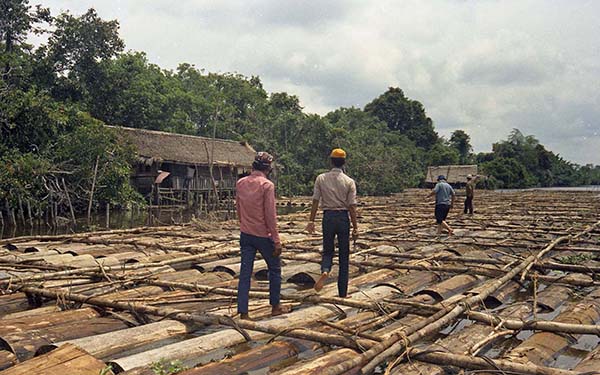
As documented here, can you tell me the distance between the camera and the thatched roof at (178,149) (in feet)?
89.9

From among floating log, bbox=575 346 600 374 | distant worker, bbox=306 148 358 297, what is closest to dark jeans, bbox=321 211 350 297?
distant worker, bbox=306 148 358 297

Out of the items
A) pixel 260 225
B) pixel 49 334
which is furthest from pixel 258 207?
pixel 49 334

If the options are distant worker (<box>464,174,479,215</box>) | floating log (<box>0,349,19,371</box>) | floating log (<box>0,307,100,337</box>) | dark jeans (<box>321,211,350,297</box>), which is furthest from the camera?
distant worker (<box>464,174,479,215</box>)

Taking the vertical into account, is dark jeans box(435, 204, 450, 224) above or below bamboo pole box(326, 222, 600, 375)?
above

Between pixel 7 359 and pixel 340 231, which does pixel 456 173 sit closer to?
pixel 340 231

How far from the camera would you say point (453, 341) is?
431 cm

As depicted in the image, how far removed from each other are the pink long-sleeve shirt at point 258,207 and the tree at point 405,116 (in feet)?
192

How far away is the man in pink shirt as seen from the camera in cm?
507

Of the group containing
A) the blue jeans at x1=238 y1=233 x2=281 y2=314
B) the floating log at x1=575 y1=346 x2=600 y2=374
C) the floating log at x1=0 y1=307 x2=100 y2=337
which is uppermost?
the blue jeans at x1=238 y1=233 x2=281 y2=314

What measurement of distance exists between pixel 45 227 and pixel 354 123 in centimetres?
4047

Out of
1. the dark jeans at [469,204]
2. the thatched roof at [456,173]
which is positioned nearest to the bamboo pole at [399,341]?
the dark jeans at [469,204]

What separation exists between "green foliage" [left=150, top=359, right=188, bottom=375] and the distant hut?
76.1 feet

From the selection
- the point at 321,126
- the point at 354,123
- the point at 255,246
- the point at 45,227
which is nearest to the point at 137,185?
the point at 45,227

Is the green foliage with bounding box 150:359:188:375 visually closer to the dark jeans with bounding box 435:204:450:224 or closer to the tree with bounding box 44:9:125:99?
the dark jeans with bounding box 435:204:450:224
